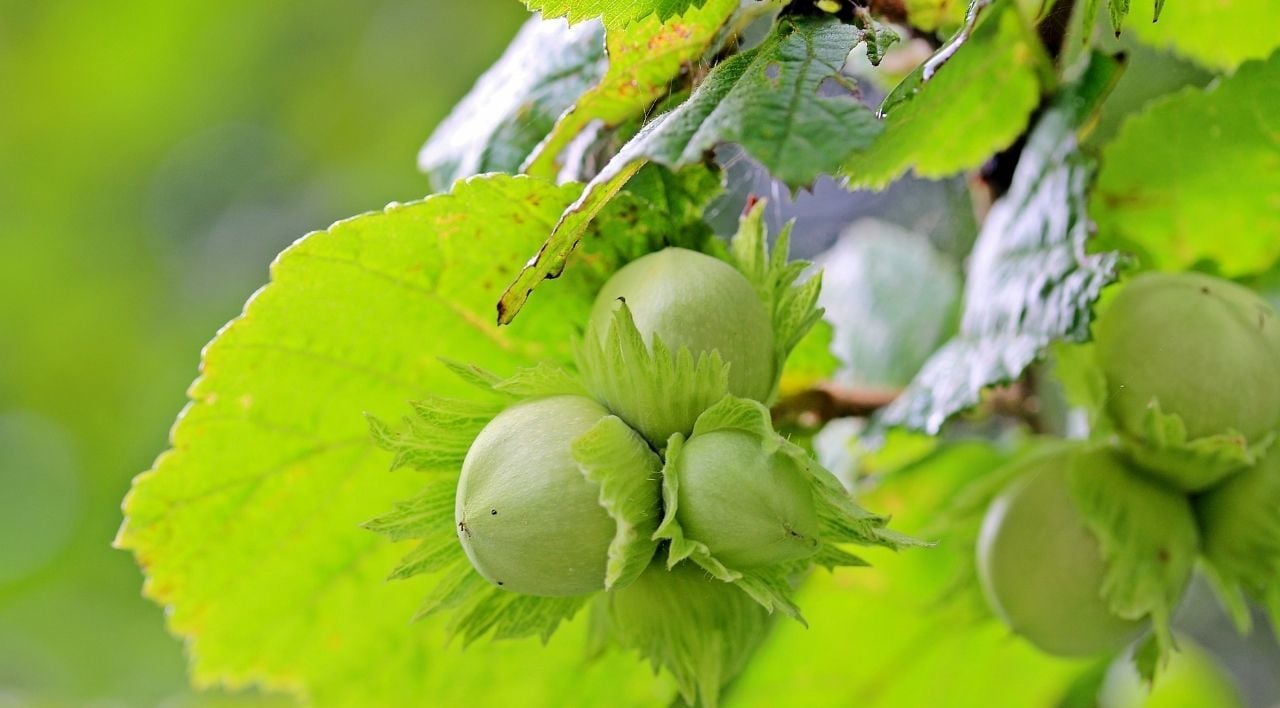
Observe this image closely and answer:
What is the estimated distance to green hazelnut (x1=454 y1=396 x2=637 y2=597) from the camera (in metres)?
0.93

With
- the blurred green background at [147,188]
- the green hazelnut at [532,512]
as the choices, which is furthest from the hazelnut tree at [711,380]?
the blurred green background at [147,188]

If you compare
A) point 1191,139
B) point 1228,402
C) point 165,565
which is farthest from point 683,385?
point 1191,139

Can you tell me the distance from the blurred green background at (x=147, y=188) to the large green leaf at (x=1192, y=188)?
2.49m

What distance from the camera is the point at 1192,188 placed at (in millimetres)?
1481

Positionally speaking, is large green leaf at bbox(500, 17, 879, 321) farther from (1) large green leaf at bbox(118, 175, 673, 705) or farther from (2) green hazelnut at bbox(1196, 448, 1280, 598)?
(2) green hazelnut at bbox(1196, 448, 1280, 598)

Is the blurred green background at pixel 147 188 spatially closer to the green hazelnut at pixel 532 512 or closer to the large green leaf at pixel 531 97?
the large green leaf at pixel 531 97

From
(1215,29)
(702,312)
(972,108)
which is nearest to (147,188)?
(972,108)

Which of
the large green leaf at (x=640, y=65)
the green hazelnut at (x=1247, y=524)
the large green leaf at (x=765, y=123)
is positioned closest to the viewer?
the large green leaf at (x=765, y=123)

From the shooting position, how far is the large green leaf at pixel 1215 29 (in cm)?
154

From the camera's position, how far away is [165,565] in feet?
4.46

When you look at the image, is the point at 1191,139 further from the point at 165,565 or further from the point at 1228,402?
the point at 165,565

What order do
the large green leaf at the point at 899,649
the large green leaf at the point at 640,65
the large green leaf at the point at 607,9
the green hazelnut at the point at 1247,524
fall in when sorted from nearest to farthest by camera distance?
1. the large green leaf at the point at 607,9
2. the large green leaf at the point at 640,65
3. the green hazelnut at the point at 1247,524
4. the large green leaf at the point at 899,649

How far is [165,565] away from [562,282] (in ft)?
1.89

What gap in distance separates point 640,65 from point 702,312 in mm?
287
